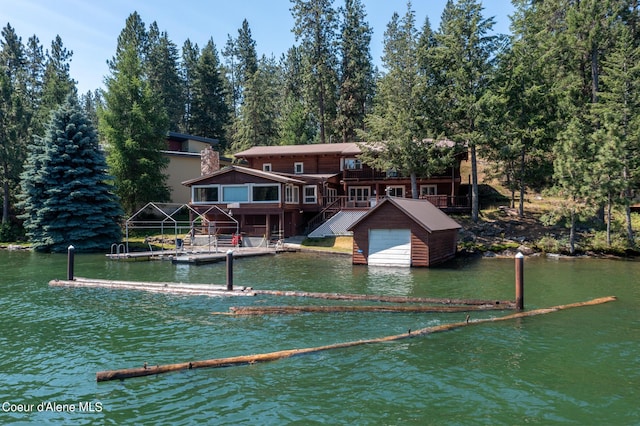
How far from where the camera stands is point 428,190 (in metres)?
46.1

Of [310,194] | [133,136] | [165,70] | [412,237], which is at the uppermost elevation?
[165,70]

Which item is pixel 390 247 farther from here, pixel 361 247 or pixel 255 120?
pixel 255 120

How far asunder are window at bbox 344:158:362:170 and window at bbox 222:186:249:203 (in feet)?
38.6

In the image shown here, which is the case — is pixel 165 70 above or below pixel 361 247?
above

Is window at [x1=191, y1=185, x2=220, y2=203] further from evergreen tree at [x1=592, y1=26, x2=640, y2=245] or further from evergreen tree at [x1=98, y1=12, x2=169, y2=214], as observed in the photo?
evergreen tree at [x1=592, y1=26, x2=640, y2=245]

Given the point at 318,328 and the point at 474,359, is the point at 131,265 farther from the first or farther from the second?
the point at 474,359

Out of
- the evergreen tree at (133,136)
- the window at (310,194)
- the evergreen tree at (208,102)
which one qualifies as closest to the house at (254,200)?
the window at (310,194)

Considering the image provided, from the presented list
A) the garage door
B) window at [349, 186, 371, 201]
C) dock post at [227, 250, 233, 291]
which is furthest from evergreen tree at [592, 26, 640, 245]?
dock post at [227, 250, 233, 291]

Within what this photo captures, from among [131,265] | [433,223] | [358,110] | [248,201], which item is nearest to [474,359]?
[433,223]

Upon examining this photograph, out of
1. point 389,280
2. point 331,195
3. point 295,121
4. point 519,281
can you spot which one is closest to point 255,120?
point 295,121

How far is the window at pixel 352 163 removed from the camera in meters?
47.6

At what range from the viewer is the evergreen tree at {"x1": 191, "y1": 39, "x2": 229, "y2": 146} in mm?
76062

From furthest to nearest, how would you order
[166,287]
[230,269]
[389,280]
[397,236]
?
[397,236] < [389,280] < [166,287] < [230,269]

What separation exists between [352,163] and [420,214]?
20832mm
